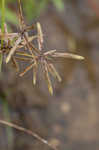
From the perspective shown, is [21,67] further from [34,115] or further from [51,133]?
[51,133]

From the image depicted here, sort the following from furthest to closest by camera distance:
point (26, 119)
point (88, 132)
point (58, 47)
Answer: point (58, 47)
point (88, 132)
point (26, 119)

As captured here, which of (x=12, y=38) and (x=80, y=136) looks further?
(x=80, y=136)

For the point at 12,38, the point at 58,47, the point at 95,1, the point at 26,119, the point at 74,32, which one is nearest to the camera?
the point at 12,38

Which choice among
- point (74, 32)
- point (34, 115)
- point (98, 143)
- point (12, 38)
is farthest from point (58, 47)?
point (12, 38)

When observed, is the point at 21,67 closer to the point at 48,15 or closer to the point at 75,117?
the point at 75,117

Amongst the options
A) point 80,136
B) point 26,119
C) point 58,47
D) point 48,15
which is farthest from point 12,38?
point 48,15

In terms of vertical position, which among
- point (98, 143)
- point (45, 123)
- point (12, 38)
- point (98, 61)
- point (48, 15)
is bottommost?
point (98, 143)

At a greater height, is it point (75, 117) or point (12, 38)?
point (12, 38)
